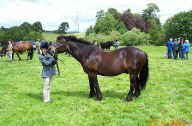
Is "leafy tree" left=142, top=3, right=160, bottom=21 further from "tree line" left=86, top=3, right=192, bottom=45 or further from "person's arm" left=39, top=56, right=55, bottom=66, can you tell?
"person's arm" left=39, top=56, right=55, bottom=66


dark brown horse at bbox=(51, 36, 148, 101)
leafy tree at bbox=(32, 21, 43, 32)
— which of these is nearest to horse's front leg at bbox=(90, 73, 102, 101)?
dark brown horse at bbox=(51, 36, 148, 101)

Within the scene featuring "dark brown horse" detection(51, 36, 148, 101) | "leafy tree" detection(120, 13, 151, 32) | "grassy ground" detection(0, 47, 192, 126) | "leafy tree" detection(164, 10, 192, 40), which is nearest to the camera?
"grassy ground" detection(0, 47, 192, 126)

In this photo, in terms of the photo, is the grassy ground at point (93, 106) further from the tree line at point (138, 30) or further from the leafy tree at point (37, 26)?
the leafy tree at point (37, 26)

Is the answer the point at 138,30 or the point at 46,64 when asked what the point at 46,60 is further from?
the point at 138,30

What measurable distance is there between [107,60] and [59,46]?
66.5 inches

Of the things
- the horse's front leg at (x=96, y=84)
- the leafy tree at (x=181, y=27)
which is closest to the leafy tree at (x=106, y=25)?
the leafy tree at (x=181, y=27)

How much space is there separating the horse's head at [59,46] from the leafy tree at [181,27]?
149 feet

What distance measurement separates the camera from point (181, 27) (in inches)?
1845

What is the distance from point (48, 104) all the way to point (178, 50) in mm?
15080

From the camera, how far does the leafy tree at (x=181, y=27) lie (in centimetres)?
4560

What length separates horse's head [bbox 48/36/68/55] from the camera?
18.9 ft

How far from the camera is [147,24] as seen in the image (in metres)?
70.2

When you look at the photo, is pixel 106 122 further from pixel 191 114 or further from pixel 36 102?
pixel 36 102

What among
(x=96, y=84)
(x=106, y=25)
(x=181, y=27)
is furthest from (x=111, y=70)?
(x=106, y=25)
